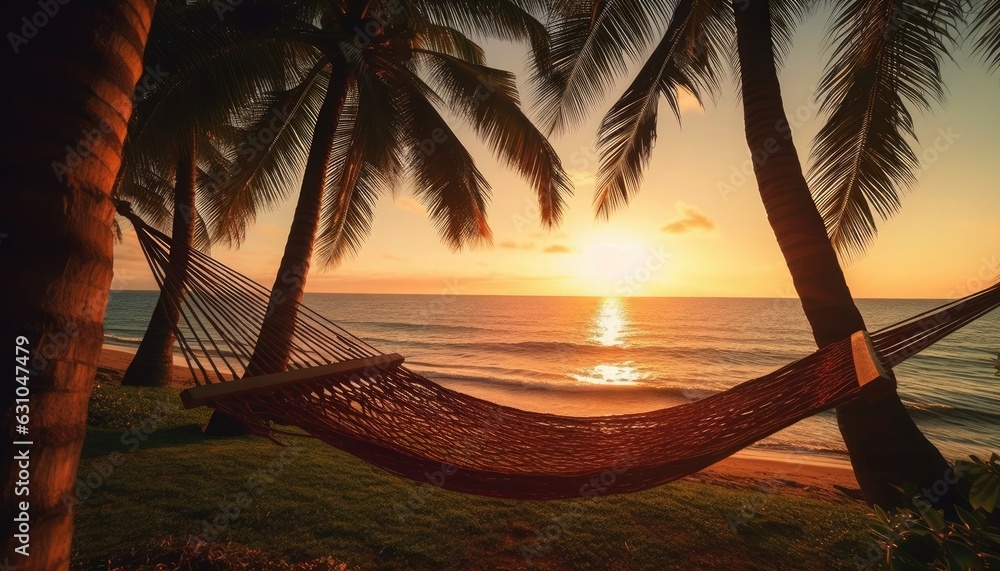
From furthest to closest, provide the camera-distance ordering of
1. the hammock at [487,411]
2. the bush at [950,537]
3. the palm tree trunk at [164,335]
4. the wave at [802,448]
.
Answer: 1. the wave at [802,448]
2. the palm tree trunk at [164,335]
3. the hammock at [487,411]
4. the bush at [950,537]

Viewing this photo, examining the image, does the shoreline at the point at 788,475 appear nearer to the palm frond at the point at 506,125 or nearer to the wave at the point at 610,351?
the palm frond at the point at 506,125

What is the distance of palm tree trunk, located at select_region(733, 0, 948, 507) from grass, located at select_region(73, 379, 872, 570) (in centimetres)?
83

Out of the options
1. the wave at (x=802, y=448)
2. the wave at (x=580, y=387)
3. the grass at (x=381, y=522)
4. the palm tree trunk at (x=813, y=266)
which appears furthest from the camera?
the wave at (x=580, y=387)

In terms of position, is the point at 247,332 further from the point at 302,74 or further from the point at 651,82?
the point at 302,74

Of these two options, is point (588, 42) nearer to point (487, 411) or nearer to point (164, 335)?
point (487, 411)

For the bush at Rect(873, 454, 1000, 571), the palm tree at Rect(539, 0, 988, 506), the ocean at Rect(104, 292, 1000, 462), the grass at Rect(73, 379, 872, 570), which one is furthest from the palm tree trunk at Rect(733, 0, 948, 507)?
the ocean at Rect(104, 292, 1000, 462)

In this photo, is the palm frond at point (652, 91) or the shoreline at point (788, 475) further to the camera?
the shoreline at point (788, 475)

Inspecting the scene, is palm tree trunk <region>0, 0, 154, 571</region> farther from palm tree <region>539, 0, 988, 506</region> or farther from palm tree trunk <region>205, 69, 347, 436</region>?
palm tree trunk <region>205, 69, 347, 436</region>

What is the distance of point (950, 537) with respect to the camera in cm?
98

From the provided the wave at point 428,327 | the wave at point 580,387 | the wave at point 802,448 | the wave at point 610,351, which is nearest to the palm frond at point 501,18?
the wave at point 802,448

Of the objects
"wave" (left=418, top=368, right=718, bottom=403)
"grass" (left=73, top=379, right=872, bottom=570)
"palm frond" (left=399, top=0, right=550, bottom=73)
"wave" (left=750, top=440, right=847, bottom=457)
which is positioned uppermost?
"palm frond" (left=399, top=0, right=550, bottom=73)

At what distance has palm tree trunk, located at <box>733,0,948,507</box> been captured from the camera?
182cm

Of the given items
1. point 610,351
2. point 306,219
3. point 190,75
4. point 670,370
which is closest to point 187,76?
point 190,75

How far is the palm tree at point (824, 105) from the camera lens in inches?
75.3
